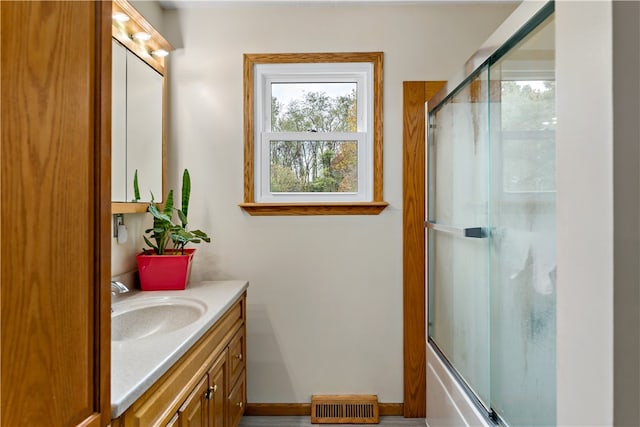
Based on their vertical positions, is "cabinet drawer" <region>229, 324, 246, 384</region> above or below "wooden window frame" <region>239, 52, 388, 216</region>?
below

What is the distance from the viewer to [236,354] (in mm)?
2004

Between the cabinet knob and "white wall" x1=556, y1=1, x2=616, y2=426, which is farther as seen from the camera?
the cabinet knob

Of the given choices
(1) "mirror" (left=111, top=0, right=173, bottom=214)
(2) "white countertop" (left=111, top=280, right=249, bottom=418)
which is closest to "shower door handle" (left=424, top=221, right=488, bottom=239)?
(2) "white countertop" (left=111, top=280, right=249, bottom=418)

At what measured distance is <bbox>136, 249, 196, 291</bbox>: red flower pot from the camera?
2.03m

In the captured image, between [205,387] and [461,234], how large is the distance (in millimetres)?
1168

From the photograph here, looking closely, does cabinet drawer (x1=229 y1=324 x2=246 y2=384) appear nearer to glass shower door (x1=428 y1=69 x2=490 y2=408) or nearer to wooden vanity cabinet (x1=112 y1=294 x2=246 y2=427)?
wooden vanity cabinet (x1=112 y1=294 x2=246 y2=427)

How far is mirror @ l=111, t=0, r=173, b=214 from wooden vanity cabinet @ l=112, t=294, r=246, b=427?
2.49 ft

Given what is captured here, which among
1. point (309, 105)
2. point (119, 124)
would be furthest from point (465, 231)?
point (119, 124)

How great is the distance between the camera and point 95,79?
2.48ft

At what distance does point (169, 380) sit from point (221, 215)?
133 centimetres

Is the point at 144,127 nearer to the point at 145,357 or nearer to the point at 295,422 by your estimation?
the point at 145,357

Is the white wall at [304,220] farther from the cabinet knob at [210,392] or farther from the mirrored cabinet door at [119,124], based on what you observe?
the cabinet knob at [210,392]

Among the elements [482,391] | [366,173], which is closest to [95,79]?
[482,391]

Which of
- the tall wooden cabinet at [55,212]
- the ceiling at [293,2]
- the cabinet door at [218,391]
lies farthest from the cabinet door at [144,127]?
the tall wooden cabinet at [55,212]
